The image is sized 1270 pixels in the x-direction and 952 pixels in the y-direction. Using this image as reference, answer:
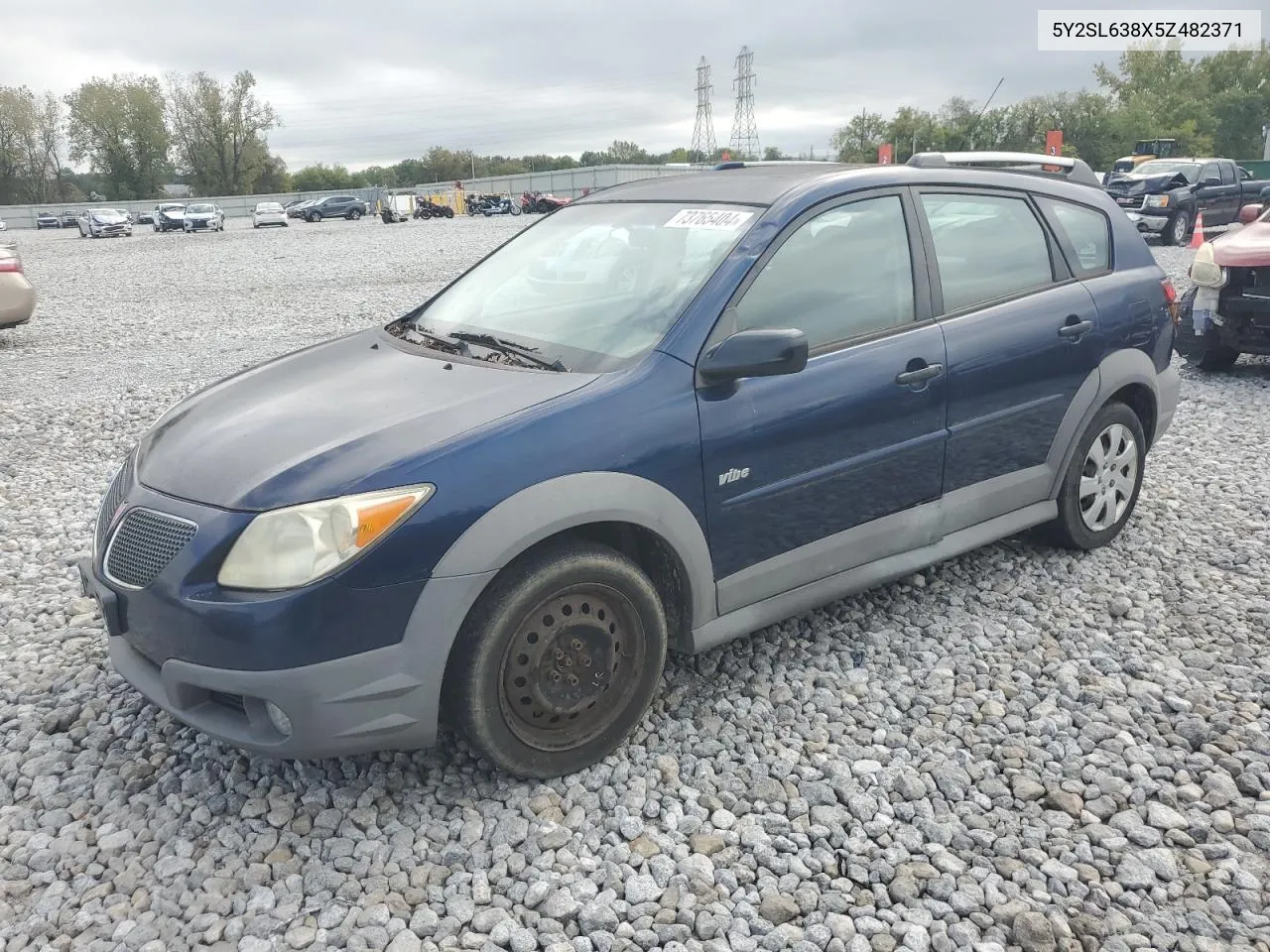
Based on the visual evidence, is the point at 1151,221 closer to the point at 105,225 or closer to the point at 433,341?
the point at 433,341

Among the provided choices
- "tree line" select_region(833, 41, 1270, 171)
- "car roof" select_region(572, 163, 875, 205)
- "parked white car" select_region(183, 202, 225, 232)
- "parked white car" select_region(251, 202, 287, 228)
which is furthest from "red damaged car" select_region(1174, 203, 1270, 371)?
"tree line" select_region(833, 41, 1270, 171)

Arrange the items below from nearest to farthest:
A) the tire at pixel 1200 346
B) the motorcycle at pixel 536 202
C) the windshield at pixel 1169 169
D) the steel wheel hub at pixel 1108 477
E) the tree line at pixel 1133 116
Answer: the steel wheel hub at pixel 1108 477
the tire at pixel 1200 346
the windshield at pixel 1169 169
the motorcycle at pixel 536 202
the tree line at pixel 1133 116

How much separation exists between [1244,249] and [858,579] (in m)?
5.96

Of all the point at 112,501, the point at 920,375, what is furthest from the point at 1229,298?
the point at 112,501

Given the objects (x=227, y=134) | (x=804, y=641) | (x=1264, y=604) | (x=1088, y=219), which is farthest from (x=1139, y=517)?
(x=227, y=134)

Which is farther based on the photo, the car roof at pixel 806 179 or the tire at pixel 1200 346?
the tire at pixel 1200 346

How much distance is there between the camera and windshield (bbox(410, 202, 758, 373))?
3283 mm

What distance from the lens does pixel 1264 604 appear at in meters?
4.11

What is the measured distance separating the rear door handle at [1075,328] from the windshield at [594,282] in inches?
61.0

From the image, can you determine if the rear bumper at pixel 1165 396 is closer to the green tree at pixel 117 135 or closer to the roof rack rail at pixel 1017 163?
the roof rack rail at pixel 1017 163

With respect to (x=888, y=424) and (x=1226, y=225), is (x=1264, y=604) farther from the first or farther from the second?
(x=1226, y=225)

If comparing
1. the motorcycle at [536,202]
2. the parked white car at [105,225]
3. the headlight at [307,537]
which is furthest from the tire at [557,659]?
the motorcycle at [536,202]

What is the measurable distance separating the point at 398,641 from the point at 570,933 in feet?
2.79

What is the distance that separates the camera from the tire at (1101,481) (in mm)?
4402
